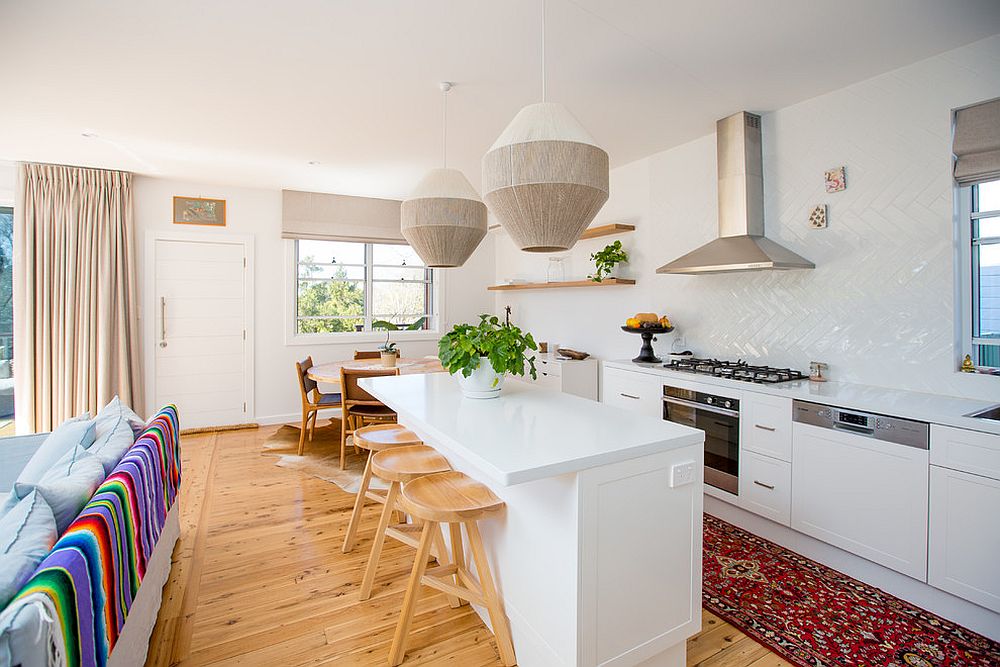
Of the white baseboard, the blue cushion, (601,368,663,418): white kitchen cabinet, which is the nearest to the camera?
the white baseboard

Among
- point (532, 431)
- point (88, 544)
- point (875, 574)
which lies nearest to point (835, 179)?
point (875, 574)

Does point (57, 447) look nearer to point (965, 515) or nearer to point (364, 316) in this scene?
point (965, 515)

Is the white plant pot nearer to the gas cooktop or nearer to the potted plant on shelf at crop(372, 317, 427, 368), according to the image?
the gas cooktop

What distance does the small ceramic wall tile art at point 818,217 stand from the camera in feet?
10.1

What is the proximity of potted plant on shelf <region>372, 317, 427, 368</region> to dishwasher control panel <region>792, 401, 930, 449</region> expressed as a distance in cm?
335

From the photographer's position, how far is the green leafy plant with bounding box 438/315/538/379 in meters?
2.31

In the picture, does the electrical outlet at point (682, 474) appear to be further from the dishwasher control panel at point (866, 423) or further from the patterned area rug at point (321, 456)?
the patterned area rug at point (321, 456)

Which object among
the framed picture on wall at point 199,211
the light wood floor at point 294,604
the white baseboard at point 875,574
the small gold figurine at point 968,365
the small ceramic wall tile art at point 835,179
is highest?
the framed picture on wall at point 199,211

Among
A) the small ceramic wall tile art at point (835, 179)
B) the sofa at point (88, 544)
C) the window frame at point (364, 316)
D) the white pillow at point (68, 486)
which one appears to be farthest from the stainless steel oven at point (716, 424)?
the window frame at point (364, 316)

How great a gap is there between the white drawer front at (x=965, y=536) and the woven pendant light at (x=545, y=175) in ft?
6.23

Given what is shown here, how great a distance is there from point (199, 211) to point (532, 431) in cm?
505

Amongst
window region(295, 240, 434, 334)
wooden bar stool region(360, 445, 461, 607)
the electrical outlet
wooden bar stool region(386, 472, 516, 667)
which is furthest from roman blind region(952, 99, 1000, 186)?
window region(295, 240, 434, 334)

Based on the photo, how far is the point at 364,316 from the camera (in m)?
6.16

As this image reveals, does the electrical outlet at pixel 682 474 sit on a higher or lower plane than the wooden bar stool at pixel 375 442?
higher
